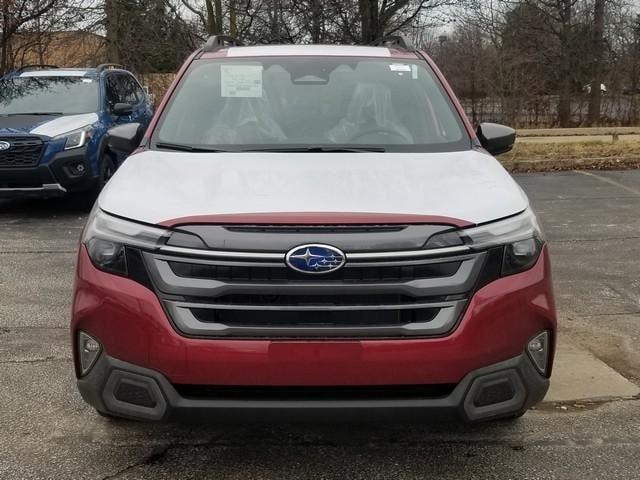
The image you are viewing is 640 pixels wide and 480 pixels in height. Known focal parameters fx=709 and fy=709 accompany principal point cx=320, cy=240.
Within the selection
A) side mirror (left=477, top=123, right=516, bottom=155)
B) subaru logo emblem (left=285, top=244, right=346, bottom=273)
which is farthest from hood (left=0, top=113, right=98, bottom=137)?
subaru logo emblem (left=285, top=244, right=346, bottom=273)

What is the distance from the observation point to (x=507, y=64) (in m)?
22.1

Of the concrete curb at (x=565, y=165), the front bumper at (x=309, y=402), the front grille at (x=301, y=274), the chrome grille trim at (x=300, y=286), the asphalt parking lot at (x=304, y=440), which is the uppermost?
the front grille at (x=301, y=274)

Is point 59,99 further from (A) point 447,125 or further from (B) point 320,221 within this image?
(B) point 320,221

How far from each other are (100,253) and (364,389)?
115cm

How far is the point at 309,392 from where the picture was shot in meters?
2.70

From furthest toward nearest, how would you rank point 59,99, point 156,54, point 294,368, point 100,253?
point 156,54
point 59,99
point 100,253
point 294,368

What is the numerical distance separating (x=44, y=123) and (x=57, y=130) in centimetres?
23

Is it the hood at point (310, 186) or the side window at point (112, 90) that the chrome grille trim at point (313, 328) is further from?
the side window at point (112, 90)

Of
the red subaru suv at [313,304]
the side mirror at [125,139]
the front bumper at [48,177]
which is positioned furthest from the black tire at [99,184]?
the red subaru suv at [313,304]

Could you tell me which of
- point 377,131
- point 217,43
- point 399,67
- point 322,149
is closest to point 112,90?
point 217,43

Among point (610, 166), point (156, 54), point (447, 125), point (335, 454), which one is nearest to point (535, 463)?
point (335, 454)

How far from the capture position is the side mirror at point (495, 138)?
420 centimetres

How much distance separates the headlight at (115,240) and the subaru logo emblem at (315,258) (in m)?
0.51

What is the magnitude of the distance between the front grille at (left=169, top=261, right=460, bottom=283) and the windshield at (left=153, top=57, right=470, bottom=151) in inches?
45.9
